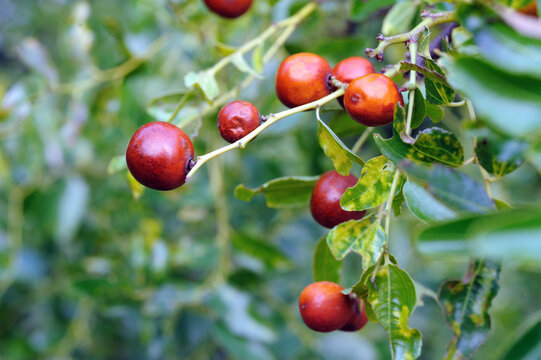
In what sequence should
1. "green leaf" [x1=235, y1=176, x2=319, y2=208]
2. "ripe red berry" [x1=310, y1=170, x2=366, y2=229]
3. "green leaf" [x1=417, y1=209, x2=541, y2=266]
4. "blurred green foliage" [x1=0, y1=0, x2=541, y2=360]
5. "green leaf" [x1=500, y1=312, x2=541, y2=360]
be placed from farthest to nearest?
"blurred green foliage" [x1=0, y1=0, x2=541, y2=360] → "green leaf" [x1=235, y1=176, x2=319, y2=208] → "ripe red berry" [x1=310, y1=170, x2=366, y2=229] → "green leaf" [x1=500, y1=312, x2=541, y2=360] → "green leaf" [x1=417, y1=209, x2=541, y2=266]

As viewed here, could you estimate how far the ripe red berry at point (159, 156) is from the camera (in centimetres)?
59

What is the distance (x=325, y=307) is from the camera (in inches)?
25.4

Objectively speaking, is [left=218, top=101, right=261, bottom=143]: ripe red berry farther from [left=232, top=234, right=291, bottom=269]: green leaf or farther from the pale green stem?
[left=232, top=234, right=291, bottom=269]: green leaf

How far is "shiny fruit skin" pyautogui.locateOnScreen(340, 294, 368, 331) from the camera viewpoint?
2.24ft

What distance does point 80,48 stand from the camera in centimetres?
133

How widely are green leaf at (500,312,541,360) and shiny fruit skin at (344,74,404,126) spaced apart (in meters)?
0.29

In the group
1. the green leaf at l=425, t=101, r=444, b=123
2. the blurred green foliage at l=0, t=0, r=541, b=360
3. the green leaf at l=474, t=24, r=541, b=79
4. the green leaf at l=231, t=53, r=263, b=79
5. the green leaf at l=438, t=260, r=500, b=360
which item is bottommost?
the blurred green foliage at l=0, t=0, r=541, b=360

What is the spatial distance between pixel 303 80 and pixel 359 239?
0.23 m

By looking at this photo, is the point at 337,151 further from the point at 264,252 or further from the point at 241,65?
the point at 264,252

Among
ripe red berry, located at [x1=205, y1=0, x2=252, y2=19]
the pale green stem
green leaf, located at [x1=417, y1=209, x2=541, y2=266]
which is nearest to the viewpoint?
green leaf, located at [x1=417, y1=209, x2=541, y2=266]

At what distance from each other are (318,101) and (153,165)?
23 centimetres

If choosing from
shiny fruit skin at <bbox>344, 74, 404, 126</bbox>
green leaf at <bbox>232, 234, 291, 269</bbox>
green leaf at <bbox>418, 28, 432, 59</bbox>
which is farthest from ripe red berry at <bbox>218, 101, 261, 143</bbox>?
green leaf at <bbox>232, 234, 291, 269</bbox>

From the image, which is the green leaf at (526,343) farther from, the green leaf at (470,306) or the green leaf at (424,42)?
the green leaf at (424,42)

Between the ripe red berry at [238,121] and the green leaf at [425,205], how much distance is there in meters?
0.21
